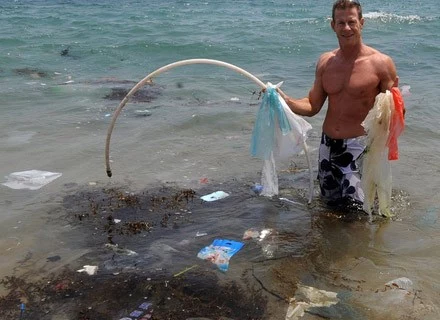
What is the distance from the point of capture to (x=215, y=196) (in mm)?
5871

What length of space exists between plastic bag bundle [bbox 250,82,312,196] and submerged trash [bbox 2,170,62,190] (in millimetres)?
2735

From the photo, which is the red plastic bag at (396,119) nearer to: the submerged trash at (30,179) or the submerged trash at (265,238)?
the submerged trash at (265,238)

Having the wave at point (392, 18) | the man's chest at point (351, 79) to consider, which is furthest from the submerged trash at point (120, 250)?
the wave at point (392, 18)

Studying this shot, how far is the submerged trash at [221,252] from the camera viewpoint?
4426 millimetres

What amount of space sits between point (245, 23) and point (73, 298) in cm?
1965

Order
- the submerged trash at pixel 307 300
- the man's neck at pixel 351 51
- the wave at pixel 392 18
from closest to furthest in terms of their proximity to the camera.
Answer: the submerged trash at pixel 307 300 → the man's neck at pixel 351 51 → the wave at pixel 392 18

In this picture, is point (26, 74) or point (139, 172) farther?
point (26, 74)

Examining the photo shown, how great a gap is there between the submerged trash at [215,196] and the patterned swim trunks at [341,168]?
1.12 metres

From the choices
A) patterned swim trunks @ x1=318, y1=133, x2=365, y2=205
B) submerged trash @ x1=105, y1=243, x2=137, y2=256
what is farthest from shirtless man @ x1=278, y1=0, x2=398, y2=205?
submerged trash @ x1=105, y1=243, x2=137, y2=256

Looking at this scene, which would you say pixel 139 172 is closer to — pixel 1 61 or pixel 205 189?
pixel 205 189

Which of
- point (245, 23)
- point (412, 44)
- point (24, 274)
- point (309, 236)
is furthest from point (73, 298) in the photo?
point (245, 23)

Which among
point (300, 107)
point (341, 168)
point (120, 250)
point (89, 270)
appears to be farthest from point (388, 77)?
point (89, 270)

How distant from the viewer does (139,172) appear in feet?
22.1

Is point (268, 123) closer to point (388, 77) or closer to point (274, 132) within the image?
point (274, 132)
